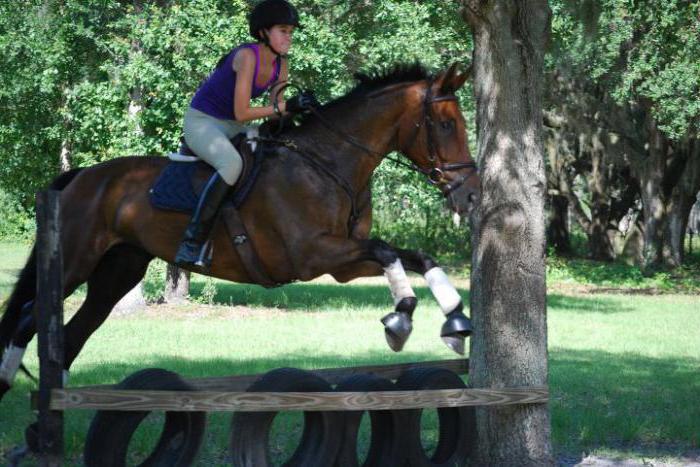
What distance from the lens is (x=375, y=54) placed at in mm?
19359

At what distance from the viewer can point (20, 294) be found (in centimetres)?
774

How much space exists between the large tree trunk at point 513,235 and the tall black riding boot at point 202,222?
1927 millimetres

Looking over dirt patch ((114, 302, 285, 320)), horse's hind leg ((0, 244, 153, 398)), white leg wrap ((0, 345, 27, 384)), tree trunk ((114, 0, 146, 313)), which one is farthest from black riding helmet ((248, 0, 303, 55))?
dirt patch ((114, 302, 285, 320))

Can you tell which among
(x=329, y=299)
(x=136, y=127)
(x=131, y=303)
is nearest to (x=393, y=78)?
(x=136, y=127)

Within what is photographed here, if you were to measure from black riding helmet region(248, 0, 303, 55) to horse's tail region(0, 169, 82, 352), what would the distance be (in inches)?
75.9

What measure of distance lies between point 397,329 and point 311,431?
1.11 meters

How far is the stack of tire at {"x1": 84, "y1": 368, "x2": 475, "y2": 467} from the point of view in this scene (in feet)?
20.9

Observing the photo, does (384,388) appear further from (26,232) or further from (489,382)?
(26,232)

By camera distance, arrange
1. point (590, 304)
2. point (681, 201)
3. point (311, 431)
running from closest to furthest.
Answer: point (311, 431)
point (590, 304)
point (681, 201)

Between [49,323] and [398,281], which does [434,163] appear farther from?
[49,323]

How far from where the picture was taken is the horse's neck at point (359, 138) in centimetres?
714

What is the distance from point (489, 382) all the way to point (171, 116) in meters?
12.2

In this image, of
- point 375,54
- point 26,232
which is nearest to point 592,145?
point 375,54

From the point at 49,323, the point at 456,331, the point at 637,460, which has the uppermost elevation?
the point at 49,323
